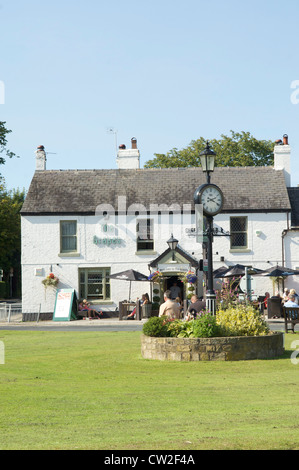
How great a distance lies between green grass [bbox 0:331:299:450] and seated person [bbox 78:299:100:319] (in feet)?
58.5

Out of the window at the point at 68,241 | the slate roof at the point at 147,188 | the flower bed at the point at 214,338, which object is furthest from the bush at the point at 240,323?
the window at the point at 68,241

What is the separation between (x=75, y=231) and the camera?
36.1m

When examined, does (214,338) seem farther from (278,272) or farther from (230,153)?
(230,153)

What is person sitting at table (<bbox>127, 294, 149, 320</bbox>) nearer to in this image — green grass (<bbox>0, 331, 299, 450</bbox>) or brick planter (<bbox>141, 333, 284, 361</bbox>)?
green grass (<bbox>0, 331, 299, 450</bbox>)

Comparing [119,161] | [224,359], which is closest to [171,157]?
[119,161]

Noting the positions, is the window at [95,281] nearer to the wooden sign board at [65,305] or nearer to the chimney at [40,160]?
the wooden sign board at [65,305]

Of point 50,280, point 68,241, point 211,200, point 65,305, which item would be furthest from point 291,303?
point 68,241

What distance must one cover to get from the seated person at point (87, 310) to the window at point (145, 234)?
13.0ft

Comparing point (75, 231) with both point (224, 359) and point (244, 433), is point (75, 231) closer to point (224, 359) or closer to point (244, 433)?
point (224, 359)

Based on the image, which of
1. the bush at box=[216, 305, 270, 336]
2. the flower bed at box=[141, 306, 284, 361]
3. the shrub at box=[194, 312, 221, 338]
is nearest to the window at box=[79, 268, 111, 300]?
the flower bed at box=[141, 306, 284, 361]

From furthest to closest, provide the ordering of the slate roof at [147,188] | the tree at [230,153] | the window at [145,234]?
the tree at [230,153] < the window at [145,234] < the slate roof at [147,188]

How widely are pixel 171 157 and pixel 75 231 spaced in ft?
77.0

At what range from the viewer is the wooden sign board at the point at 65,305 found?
113 feet

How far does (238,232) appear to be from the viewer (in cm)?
3559
